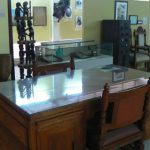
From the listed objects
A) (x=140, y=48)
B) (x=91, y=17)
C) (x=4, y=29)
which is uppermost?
(x=91, y=17)

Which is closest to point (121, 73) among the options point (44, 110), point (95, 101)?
point (95, 101)

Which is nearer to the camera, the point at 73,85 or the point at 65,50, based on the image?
the point at 73,85

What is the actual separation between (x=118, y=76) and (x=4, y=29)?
2318mm

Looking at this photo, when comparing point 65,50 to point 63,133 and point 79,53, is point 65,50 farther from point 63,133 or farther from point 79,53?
point 63,133

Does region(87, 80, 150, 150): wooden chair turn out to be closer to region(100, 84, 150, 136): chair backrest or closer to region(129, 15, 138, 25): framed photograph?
region(100, 84, 150, 136): chair backrest

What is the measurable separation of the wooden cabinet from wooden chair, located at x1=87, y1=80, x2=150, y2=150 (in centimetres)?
12

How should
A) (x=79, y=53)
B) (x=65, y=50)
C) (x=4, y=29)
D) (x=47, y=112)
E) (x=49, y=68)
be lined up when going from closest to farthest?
(x=47, y=112) < (x=49, y=68) < (x=4, y=29) < (x=65, y=50) < (x=79, y=53)

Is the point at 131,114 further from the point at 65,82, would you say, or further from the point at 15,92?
the point at 15,92

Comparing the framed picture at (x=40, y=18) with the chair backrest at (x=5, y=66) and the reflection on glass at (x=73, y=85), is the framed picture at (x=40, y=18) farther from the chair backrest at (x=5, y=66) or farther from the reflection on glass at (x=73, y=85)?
the reflection on glass at (x=73, y=85)

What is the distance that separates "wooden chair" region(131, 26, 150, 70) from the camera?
5309mm

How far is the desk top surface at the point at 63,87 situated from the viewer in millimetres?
1705

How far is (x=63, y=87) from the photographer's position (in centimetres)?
207

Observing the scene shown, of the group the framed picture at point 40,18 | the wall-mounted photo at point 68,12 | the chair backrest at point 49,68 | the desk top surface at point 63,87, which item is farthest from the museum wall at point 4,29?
the framed picture at point 40,18

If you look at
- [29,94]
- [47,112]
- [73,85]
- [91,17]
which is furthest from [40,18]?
[47,112]
